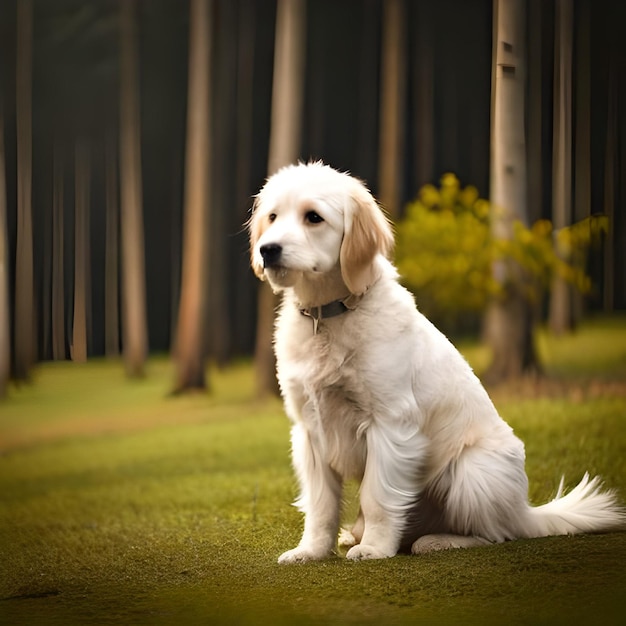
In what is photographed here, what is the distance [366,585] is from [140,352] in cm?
313

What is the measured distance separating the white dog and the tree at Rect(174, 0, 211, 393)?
269 cm

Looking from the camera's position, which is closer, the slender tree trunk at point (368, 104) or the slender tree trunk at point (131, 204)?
the slender tree trunk at point (368, 104)

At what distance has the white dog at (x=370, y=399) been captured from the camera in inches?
98.7

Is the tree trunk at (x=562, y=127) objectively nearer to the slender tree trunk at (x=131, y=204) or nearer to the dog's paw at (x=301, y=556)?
the dog's paw at (x=301, y=556)

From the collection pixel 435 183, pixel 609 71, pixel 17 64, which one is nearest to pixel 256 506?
pixel 435 183

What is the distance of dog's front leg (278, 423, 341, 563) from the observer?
8.49 ft

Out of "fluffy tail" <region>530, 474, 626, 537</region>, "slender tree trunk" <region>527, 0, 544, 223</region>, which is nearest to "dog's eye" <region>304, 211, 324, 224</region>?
"fluffy tail" <region>530, 474, 626, 537</region>

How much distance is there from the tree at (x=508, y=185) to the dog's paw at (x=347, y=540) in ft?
4.90

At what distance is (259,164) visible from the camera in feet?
16.5

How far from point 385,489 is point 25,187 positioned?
330cm

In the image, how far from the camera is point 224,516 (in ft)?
11.4

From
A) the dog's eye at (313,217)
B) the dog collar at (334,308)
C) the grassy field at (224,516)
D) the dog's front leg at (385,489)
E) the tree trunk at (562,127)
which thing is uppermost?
the tree trunk at (562,127)

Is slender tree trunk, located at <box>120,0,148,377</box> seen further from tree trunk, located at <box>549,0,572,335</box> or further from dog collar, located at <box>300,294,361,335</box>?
dog collar, located at <box>300,294,361,335</box>

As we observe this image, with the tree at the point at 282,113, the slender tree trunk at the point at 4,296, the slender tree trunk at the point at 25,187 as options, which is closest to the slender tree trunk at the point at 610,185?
the tree at the point at 282,113
